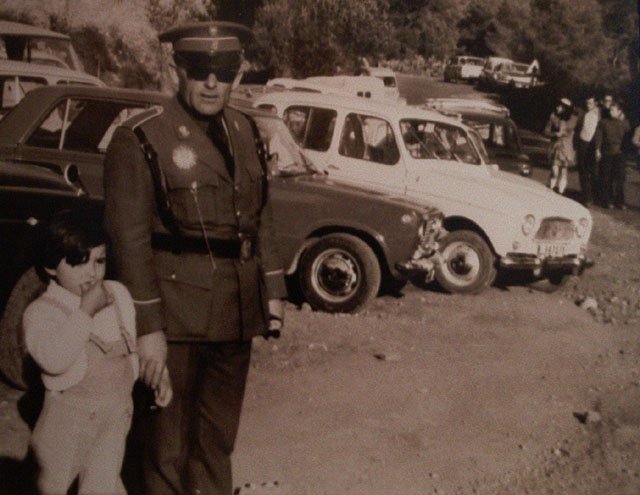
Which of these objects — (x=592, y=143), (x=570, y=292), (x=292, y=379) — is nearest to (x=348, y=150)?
(x=570, y=292)

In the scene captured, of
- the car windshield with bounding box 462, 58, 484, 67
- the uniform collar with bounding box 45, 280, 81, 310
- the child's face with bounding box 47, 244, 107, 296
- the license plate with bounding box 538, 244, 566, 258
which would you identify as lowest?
the car windshield with bounding box 462, 58, 484, 67

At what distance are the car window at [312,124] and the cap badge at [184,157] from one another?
6.36 metres

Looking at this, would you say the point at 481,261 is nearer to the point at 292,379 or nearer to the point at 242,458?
the point at 292,379

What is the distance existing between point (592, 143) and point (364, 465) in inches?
503

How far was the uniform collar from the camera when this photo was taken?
9.70 feet

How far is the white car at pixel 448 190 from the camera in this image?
9.07 metres

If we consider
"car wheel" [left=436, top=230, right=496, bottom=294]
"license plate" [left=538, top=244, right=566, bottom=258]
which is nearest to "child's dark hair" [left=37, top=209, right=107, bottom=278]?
"car wheel" [left=436, top=230, right=496, bottom=294]

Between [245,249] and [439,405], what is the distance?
2781mm

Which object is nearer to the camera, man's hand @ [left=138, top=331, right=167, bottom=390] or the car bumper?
man's hand @ [left=138, top=331, right=167, bottom=390]

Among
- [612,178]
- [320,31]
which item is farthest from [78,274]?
[320,31]

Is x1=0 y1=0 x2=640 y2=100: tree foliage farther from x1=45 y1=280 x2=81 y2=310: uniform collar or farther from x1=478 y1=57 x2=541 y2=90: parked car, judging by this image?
x1=45 y1=280 x2=81 y2=310: uniform collar

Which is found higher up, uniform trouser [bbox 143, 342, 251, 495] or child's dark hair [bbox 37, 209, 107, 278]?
child's dark hair [bbox 37, 209, 107, 278]

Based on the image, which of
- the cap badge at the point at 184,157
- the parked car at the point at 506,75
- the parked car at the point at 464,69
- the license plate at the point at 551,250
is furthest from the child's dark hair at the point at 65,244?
the parked car at the point at 464,69

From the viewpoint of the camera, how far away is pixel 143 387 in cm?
305
